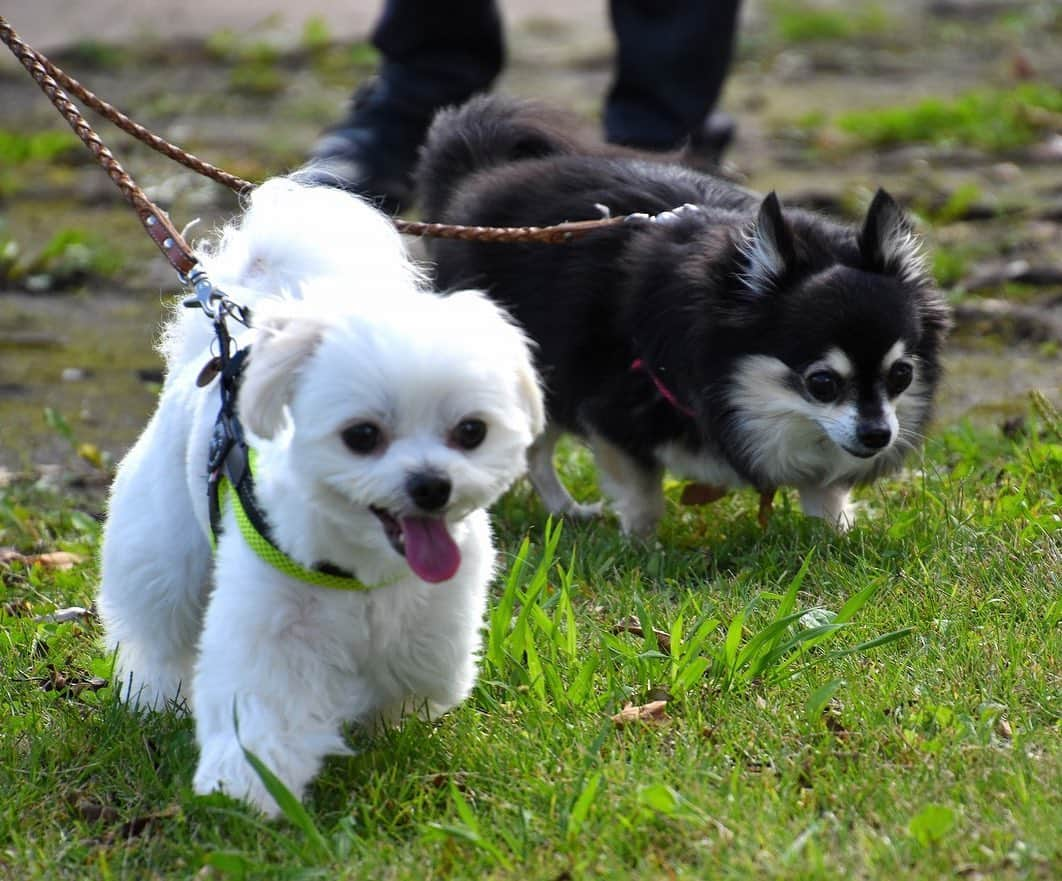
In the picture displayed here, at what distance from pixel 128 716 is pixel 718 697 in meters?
1.03

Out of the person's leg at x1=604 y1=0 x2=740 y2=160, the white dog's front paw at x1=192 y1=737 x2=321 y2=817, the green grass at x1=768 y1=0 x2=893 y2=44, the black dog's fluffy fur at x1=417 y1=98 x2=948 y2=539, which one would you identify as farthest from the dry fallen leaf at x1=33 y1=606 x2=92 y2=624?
the green grass at x1=768 y1=0 x2=893 y2=44

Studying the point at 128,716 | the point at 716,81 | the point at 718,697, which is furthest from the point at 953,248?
the point at 128,716

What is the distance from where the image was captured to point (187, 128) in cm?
827

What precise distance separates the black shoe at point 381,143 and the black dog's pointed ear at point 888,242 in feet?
8.03

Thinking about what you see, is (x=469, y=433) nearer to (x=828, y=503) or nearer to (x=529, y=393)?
(x=529, y=393)

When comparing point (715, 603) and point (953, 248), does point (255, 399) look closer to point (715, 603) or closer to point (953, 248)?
point (715, 603)

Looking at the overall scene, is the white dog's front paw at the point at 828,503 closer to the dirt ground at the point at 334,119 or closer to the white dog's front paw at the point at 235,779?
the dirt ground at the point at 334,119

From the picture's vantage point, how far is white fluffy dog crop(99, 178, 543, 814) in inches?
88.6

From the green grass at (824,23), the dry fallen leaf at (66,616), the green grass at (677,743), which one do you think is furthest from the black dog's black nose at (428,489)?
the green grass at (824,23)

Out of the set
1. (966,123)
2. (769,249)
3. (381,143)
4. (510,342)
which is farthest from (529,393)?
(966,123)

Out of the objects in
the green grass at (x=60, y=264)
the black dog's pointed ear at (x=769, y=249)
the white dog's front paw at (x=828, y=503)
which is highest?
the black dog's pointed ear at (x=769, y=249)

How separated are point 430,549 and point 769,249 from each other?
5.08ft

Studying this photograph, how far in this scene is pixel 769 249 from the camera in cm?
356

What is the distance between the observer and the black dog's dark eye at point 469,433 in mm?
2311
